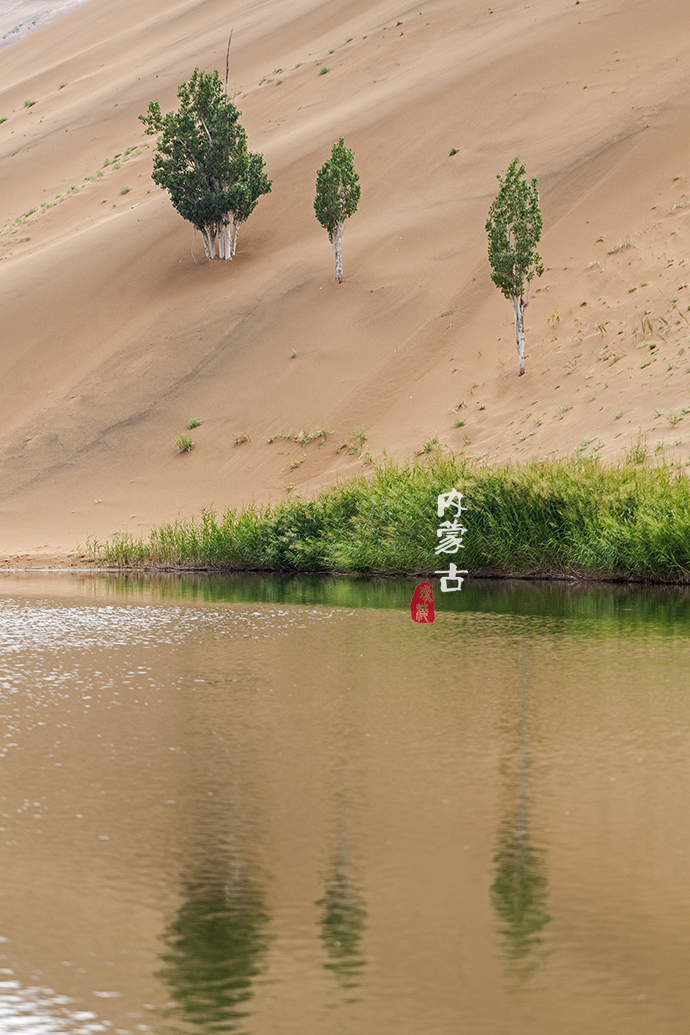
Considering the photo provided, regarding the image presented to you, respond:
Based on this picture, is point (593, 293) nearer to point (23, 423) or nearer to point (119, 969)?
point (23, 423)

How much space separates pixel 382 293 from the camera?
33.9 m

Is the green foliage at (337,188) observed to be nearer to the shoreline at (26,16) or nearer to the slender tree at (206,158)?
the slender tree at (206,158)

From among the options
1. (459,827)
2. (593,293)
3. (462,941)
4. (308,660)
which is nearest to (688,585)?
(308,660)

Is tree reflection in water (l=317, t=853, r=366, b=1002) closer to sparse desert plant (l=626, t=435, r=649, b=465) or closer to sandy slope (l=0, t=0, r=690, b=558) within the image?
sparse desert plant (l=626, t=435, r=649, b=465)

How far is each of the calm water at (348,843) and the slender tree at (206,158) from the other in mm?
27726

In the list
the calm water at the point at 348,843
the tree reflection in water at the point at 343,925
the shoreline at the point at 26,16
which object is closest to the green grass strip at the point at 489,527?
the calm water at the point at 348,843

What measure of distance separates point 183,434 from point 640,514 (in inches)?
727

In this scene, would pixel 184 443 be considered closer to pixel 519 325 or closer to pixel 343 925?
pixel 519 325

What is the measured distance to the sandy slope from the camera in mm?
28734

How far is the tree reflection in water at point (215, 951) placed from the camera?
3.16 m

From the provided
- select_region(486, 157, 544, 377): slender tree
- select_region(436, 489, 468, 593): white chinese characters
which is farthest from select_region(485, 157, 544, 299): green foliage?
select_region(436, 489, 468, 593): white chinese characters

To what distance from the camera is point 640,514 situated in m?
15.4

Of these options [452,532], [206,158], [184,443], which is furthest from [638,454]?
[206,158]

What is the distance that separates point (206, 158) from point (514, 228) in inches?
478
